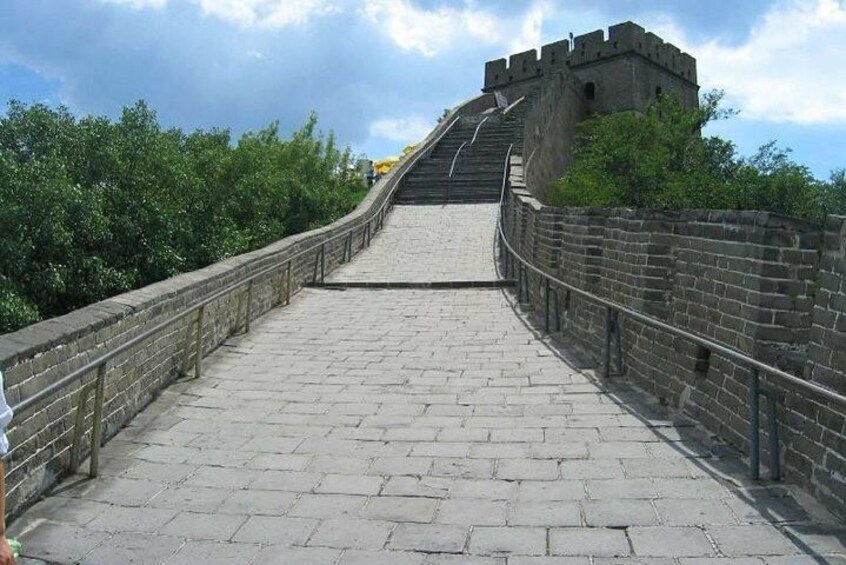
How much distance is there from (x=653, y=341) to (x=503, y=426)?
1.59 meters

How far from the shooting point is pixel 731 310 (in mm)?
4926

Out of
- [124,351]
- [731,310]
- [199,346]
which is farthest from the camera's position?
[199,346]

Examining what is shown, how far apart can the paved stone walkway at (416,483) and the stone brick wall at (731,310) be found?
0.28 metres

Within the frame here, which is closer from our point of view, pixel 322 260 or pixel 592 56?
pixel 322 260

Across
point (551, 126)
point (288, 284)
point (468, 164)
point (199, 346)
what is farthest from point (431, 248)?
point (551, 126)

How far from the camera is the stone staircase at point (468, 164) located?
904 inches

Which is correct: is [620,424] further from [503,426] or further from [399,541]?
[399,541]

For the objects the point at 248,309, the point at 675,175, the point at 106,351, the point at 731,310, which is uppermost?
the point at 675,175

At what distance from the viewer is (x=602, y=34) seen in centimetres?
4162

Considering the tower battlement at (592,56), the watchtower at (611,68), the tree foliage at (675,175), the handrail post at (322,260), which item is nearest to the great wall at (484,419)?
the handrail post at (322,260)

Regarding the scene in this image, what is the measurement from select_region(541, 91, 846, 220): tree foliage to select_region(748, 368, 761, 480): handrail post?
1600cm

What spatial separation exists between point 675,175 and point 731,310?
70.2 feet

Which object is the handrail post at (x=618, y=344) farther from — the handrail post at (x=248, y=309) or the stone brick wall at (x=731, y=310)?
the handrail post at (x=248, y=309)

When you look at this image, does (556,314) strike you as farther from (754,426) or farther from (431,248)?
(431,248)
